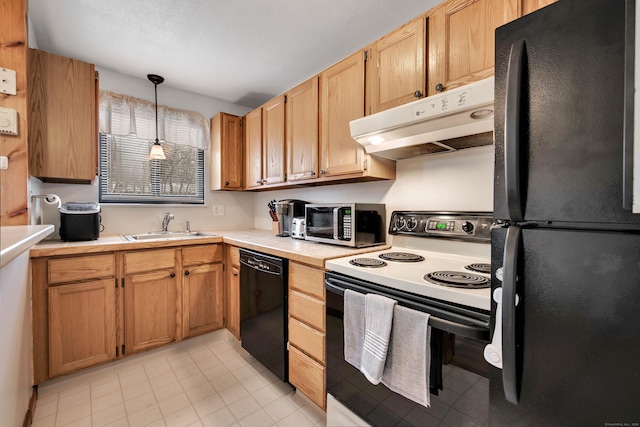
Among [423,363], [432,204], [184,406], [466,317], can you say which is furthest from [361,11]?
[184,406]

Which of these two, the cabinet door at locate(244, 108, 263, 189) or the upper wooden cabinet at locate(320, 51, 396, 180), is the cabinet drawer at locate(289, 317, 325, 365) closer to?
the upper wooden cabinet at locate(320, 51, 396, 180)

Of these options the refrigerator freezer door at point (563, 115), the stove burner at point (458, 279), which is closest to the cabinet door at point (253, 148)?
the stove burner at point (458, 279)

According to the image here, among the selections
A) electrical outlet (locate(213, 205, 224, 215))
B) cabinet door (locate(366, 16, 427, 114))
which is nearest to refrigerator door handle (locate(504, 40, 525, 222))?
cabinet door (locate(366, 16, 427, 114))

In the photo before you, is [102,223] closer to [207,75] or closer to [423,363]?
[207,75]

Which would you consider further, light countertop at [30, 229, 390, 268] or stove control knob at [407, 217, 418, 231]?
stove control knob at [407, 217, 418, 231]

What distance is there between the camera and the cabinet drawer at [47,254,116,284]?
1728mm

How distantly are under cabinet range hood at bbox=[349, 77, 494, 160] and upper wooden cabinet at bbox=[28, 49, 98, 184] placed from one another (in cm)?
193

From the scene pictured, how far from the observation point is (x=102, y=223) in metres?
2.40

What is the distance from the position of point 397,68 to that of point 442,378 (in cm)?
148

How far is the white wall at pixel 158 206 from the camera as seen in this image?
Answer: 2.26 meters

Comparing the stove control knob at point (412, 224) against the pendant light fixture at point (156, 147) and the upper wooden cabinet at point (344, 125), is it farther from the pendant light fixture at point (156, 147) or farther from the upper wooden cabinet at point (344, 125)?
→ the pendant light fixture at point (156, 147)

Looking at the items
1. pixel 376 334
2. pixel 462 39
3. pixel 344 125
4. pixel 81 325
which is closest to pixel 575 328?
pixel 376 334

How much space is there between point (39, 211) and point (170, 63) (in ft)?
4.96

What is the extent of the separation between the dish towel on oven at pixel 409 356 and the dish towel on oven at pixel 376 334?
0.08 feet
